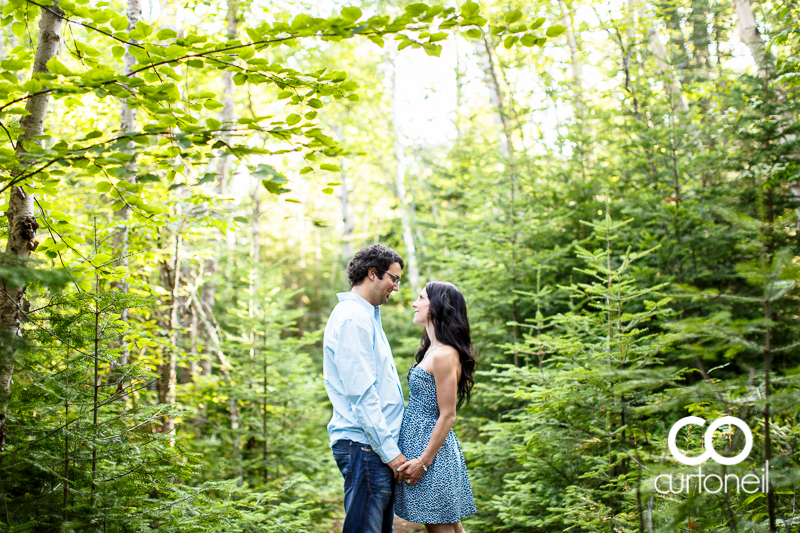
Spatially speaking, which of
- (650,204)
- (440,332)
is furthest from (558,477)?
(650,204)

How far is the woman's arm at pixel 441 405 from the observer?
2.69 m

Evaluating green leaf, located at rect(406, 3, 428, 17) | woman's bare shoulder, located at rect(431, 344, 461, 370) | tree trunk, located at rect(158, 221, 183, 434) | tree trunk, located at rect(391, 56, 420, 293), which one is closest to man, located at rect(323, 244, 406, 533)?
woman's bare shoulder, located at rect(431, 344, 461, 370)

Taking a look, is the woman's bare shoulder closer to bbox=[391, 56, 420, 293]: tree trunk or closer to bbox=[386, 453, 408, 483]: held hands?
bbox=[386, 453, 408, 483]: held hands

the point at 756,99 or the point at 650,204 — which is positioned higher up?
the point at 756,99

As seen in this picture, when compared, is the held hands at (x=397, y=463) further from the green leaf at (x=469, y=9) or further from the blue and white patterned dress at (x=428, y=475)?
the green leaf at (x=469, y=9)

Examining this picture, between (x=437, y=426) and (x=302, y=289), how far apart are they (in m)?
4.21

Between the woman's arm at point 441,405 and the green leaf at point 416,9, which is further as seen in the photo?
the woman's arm at point 441,405

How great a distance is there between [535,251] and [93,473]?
5051mm

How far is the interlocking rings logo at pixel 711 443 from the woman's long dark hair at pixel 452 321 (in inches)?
47.4

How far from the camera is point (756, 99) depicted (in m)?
5.11

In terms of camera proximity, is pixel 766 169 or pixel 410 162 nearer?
pixel 766 169

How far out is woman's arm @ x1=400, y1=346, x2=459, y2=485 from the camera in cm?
269

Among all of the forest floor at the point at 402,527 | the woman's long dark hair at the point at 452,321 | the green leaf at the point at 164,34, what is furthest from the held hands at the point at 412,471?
the forest floor at the point at 402,527

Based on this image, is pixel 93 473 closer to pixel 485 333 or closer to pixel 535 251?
pixel 485 333
